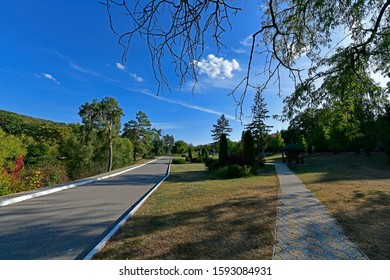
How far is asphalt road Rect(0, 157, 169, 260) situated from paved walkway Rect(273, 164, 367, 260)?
3104mm

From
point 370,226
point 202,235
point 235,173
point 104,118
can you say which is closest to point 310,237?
point 370,226

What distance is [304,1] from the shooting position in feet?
11.2

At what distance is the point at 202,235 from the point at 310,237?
1.85 metres

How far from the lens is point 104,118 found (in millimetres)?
23234

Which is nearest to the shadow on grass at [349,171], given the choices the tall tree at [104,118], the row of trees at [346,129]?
the row of trees at [346,129]

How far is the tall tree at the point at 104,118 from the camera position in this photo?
72.9ft

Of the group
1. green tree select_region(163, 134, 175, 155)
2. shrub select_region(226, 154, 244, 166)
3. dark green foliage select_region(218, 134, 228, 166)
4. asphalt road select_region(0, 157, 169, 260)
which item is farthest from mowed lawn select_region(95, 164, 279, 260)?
green tree select_region(163, 134, 175, 155)

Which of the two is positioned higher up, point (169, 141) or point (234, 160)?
point (169, 141)

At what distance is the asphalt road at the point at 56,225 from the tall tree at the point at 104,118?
57.2ft

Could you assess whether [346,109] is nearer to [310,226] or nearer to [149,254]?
[310,226]

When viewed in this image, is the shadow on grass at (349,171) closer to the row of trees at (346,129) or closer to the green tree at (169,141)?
the row of trees at (346,129)

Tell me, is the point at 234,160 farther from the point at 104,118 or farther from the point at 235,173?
the point at 104,118

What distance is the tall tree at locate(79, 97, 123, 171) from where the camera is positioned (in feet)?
72.9

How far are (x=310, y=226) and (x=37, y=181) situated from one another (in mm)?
Result: 11248
